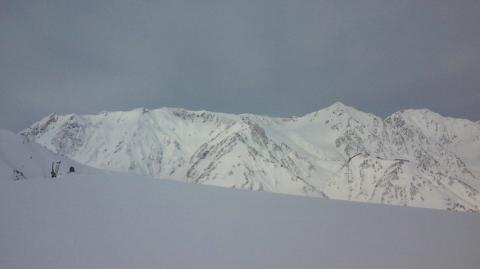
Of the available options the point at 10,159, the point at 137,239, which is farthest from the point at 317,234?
the point at 10,159

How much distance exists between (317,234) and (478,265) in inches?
83.4

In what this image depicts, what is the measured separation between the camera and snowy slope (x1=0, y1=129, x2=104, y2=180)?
83.5 m

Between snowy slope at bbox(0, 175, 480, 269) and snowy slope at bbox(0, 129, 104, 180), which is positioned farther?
snowy slope at bbox(0, 129, 104, 180)

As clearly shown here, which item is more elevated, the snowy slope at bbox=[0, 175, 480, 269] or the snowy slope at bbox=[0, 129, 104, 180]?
the snowy slope at bbox=[0, 175, 480, 269]

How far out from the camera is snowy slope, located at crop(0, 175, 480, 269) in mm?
4875

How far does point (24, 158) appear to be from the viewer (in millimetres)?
91312

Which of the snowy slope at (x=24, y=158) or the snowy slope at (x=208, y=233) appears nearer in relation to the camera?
the snowy slope at (x=208, y=233)

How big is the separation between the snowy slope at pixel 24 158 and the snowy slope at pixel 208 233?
77.7 metres

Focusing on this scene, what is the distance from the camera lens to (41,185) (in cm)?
883

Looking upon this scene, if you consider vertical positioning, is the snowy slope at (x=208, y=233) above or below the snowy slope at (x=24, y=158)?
above

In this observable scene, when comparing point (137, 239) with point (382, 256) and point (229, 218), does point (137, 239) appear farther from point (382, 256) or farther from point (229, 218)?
point (382, 256)

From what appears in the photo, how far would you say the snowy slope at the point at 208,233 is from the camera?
488 centimetres

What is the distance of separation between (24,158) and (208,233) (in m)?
97.4

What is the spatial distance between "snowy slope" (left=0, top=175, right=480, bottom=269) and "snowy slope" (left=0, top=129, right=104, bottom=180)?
77.7m
